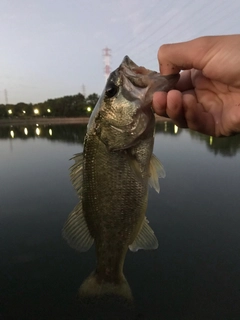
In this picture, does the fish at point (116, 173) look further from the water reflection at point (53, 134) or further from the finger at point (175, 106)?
the water reflection at point (53, 134)

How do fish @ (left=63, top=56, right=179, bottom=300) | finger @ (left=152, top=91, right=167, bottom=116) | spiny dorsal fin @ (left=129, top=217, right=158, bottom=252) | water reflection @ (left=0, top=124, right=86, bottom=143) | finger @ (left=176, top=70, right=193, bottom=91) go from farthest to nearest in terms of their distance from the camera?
water reflection @ (left=0, top=124, right=86, bottom=143) < finger @ (left=176, top=70, right=193, bottom=91) < spiny dorsal fin @ (left=129, top=217, right=158, bottom=252) < fish @ (left=63, top=56, right=179, bottom=300) < finger @ (left=152, top=91, right=167, bottom=116)

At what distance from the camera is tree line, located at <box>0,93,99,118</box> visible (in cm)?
9389

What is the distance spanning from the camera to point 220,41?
194 cm

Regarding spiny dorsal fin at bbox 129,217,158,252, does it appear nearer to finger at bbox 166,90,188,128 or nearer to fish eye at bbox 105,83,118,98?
finger at bbox 166,90,188,128

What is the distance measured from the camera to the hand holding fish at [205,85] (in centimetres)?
193

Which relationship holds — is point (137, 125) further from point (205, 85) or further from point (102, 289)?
point (102, 289)

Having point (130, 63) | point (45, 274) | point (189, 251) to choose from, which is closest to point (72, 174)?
point (130, 63)

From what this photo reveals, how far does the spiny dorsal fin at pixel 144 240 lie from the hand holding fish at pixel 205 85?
1.08 metres

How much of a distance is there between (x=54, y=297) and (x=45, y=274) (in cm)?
84

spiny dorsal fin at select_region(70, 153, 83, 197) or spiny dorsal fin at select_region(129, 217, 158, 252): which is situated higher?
spiny dorsal fin at select_region(70, 153, 83, 197)

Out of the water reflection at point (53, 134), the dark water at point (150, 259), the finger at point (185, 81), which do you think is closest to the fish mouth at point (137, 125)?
the finger at point (185, 81)

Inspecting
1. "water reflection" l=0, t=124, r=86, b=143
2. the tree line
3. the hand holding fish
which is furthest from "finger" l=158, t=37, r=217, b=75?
the tree line

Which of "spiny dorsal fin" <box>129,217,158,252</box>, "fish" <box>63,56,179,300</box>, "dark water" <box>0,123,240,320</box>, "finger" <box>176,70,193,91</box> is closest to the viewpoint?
"fish" <box>63,56,179,300</box>

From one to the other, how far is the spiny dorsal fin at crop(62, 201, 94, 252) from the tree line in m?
90.1
